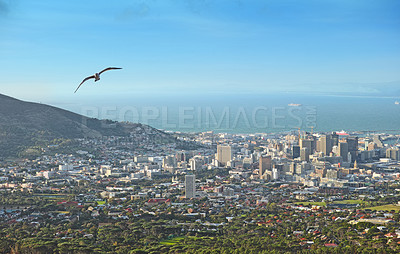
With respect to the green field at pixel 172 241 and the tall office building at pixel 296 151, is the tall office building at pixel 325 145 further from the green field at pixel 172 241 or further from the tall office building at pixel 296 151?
the green field at pixel 172 241

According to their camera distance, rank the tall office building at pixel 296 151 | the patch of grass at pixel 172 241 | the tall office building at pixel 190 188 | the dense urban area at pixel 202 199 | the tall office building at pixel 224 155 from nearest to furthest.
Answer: the dense urban area at pixel 202 199 → the patch of grass at pixel 172 241 → the tall office building at pixel 190 188 → the tall office building at pixel 224 155 → the tall office building at pixel 296 151

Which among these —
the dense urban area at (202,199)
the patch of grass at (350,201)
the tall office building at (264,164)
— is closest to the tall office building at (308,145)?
the dense urban area at (202,199)

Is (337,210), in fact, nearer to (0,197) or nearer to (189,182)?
(189,182)

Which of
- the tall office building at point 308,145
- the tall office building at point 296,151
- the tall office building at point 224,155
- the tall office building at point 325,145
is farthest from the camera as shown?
the tall office building at point 308,145

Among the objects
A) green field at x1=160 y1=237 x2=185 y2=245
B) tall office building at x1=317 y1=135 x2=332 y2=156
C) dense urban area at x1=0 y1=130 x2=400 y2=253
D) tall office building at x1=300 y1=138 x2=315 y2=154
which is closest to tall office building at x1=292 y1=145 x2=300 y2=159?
dense urban area at x1=0 y1=130 x2=400 y2=253

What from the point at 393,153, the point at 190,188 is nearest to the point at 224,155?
the point at 190,188

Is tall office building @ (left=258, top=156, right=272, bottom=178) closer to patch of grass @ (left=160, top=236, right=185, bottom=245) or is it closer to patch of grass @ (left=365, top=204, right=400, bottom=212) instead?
patch of grass @ (left=365, top=204, right=400, bottom=212)

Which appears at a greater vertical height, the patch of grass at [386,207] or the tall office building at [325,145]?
the tall office building at [325,145]

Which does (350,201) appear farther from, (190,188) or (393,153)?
(393,153)
